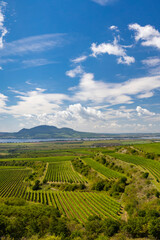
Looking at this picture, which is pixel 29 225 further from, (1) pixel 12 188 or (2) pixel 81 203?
(1) pixel 12 188

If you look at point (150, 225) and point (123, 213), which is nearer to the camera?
point (150, 225)

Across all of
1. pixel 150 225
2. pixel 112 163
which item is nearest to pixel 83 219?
pixel 150 225

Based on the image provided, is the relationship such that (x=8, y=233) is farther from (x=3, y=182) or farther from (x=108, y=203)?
(x=3, y=182)


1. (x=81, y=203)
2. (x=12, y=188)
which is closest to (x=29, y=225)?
(x=81, y=203)

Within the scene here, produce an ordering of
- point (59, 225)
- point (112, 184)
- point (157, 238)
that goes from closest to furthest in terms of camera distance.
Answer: point (157, 238), point (59, 225), point (112, 184)

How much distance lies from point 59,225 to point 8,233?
502 inches

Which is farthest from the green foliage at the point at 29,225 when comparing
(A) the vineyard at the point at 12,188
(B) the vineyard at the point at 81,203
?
(A) the vineyard at the point at 12,188

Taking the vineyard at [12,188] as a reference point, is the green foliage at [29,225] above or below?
above

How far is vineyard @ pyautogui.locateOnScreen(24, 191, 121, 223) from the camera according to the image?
56625 millimetres

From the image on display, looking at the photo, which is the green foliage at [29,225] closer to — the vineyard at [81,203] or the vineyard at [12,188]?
the vineyard at [81,203]

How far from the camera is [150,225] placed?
3566 centimetres

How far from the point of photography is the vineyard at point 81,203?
2229 inches

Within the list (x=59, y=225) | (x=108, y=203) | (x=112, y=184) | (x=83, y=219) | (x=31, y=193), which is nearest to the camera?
(x=59, y=225)

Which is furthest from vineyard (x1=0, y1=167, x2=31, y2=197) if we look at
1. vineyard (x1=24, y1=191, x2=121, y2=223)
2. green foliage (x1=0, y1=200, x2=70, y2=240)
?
green foliage (x1=0, y1=200, x2=70, y2=240)
